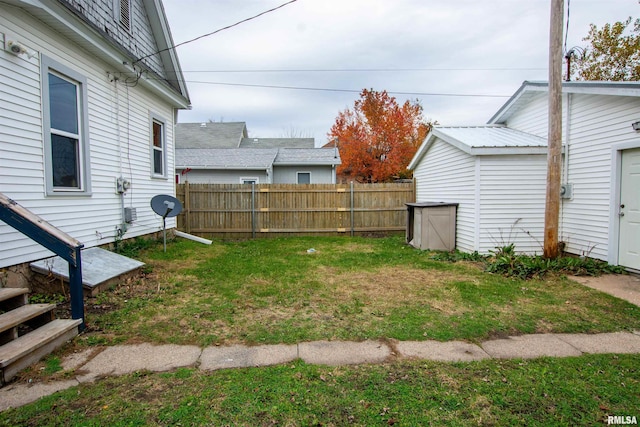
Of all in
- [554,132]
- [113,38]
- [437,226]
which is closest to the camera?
[554,132]

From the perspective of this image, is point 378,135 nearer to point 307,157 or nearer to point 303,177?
point 307,157

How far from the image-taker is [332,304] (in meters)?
4.06

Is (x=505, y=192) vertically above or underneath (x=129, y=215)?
above

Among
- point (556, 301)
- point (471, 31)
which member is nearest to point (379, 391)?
point (556, 301)

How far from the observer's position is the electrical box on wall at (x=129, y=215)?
6359 mm

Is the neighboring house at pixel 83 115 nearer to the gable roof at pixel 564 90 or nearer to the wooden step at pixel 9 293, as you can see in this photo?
the wooden step at pixel 9 293

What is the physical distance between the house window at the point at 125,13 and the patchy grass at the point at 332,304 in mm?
4771

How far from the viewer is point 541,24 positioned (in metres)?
7.44

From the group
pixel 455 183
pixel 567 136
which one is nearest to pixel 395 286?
pixel 455 183

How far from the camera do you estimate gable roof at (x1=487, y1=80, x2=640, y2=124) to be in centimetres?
514

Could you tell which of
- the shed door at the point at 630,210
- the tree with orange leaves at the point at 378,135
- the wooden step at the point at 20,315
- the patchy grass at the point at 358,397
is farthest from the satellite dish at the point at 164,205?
the tree with orange leaves at the point at 378,135

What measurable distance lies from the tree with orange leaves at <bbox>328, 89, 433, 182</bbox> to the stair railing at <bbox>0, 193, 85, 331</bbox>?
61.2 feet

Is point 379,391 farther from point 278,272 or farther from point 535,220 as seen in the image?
point 535,220

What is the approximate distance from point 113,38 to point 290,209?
20.5 feet
